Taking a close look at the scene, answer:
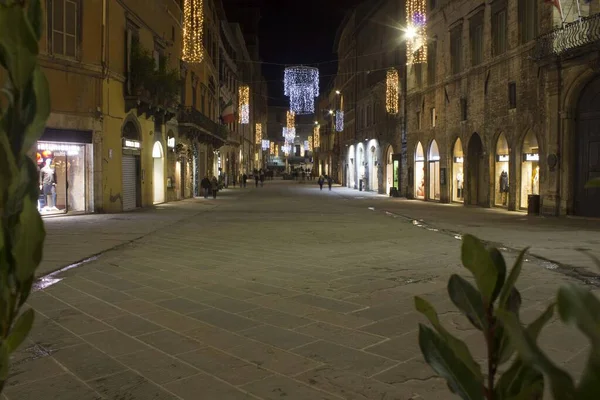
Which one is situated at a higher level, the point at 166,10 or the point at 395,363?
the point at 166,10

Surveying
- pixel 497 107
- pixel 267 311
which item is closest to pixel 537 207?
pixel 497 107

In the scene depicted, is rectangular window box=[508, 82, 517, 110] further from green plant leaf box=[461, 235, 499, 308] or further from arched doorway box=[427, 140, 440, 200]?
green plant leaf box=[461, 235, 499, 308]

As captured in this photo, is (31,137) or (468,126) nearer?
(31,137)

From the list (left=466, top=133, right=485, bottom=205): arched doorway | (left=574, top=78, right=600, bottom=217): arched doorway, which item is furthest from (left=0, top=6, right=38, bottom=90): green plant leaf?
(left=466, top=133, right=485, bottom=205): arched doorway

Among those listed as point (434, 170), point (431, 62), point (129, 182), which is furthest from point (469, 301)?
point (431, 62)

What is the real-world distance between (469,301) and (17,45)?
52.0 inches

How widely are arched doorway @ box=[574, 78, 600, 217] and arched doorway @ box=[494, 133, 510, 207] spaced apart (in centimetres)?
399

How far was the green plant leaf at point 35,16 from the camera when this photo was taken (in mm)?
1509

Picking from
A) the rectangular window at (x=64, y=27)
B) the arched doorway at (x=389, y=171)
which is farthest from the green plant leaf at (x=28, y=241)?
the arched doorway at (x=389, y=171)

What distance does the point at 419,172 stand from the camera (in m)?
32.2

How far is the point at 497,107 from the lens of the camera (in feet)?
76.5

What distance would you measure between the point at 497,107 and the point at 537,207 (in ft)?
16.6

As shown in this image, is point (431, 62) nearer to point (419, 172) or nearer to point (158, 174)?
point (419, 172)

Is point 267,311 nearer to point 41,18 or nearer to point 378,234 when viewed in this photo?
point 41,18
